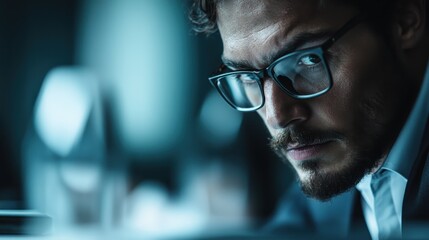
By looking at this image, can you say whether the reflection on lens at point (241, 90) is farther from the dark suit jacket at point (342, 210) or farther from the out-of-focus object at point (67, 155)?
the out-of-focus object at point (67, 155)

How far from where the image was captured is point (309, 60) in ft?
2.58

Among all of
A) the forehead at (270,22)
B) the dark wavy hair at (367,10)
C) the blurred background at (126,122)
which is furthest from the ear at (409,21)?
the blurred background at (126,122)

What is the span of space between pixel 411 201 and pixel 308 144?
167 millimetres

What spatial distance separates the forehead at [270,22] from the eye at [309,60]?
39mm

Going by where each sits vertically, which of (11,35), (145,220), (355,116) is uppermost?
(11,35)

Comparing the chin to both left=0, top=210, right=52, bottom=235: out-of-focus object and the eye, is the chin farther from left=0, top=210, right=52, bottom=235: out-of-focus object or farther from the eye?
left=0, top=210, right=52, bottom=235: out-of-focus object

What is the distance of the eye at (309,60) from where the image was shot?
30.7 inches

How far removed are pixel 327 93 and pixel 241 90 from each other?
156 mm

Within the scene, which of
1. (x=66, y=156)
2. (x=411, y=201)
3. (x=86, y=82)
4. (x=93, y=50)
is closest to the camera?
(x=411, y=201)

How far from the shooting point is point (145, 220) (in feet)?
6.82

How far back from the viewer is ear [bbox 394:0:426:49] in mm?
911

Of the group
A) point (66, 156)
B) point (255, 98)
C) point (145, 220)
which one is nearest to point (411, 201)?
point (255, 98)

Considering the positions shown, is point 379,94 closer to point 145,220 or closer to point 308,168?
point 308,168

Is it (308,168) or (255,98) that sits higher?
(255,98)
